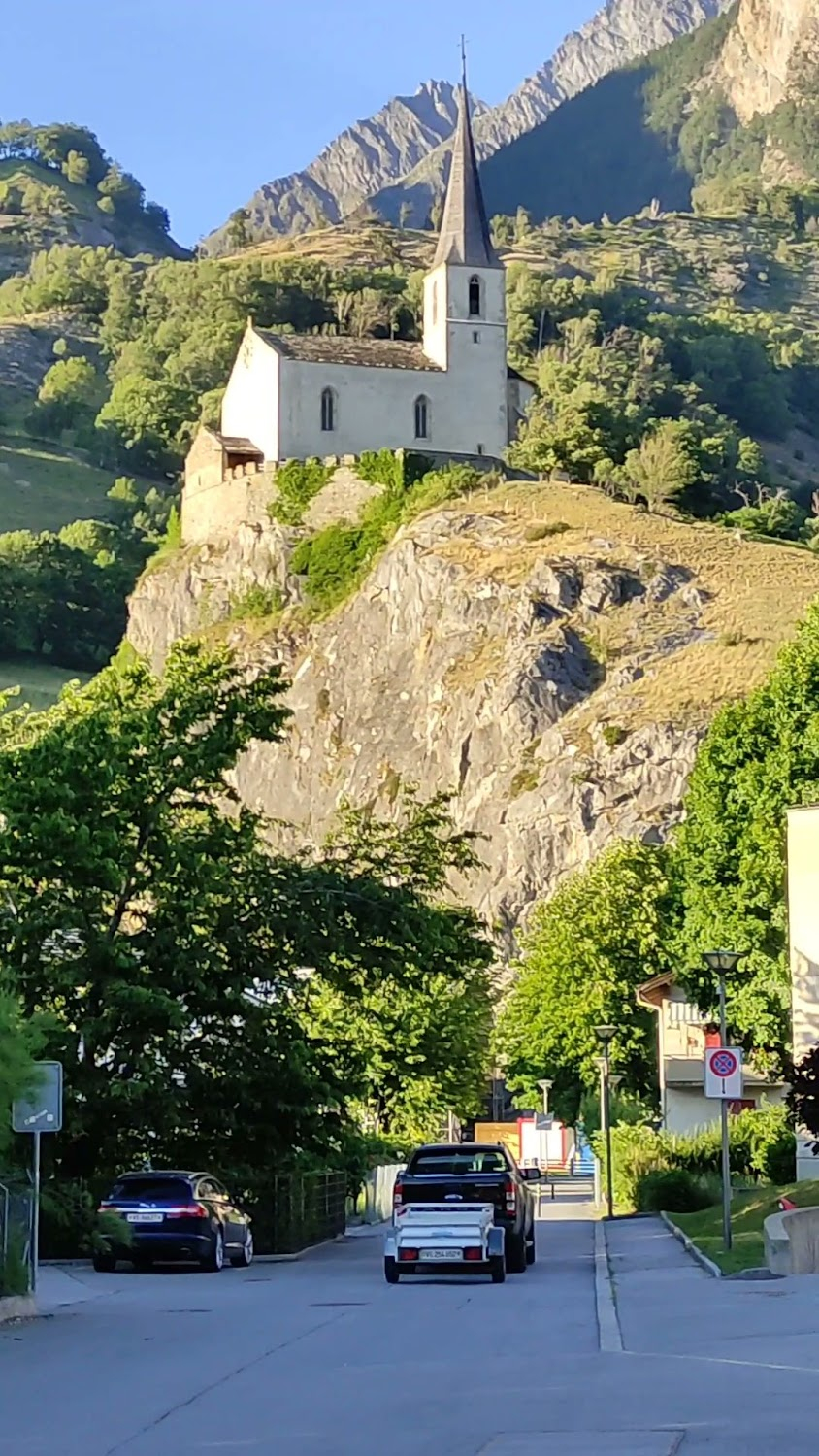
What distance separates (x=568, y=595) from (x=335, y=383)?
82.3 ft

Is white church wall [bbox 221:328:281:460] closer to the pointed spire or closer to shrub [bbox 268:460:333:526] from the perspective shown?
shrub [bbox 268:460:333:526]

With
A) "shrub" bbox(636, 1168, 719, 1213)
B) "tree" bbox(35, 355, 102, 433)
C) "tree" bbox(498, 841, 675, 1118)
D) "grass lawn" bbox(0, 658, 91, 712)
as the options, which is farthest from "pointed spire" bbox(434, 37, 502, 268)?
"shrub" bbox(636, 1168, 719, 1213)

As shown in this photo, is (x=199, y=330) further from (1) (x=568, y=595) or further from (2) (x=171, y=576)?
(1) (x=568, y=595)

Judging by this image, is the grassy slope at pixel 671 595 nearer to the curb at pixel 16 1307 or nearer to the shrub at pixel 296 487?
the shrub at pixel 296 487

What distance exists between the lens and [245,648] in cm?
11100

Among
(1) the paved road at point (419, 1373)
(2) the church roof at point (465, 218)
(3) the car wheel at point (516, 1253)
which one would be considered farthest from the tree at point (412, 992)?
(2) the church roof at point (465, 218)

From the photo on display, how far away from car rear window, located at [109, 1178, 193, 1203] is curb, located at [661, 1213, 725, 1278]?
6439 mm

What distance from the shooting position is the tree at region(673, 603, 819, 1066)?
54.3 m

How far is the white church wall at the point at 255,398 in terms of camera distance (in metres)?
118

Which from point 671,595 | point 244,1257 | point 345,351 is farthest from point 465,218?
point 244,1257

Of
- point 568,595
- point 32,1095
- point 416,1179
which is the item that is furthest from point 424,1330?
point 568,595

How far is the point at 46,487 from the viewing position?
565 feet

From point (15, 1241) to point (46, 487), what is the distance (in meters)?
154

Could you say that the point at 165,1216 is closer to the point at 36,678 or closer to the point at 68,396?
the point at 36,678
